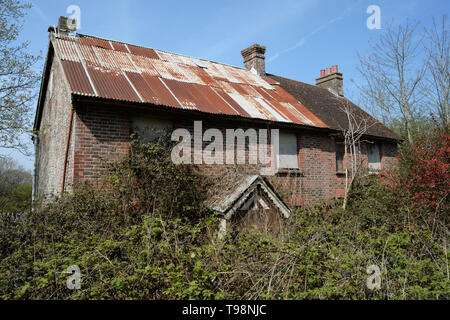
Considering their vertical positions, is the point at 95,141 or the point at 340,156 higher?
the point at 340,156

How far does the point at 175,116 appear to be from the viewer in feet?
30.8

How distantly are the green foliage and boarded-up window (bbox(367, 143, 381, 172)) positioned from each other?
315 inches

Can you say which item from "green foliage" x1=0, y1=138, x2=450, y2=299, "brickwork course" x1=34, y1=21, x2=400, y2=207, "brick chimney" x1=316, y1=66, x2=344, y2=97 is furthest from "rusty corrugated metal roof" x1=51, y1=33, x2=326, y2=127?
"brick chimney" x1=316, y1=66, x2=344, y2=97

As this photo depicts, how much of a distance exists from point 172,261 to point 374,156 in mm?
13231

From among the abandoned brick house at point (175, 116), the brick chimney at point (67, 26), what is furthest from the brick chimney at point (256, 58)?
the brick chimney at point (67, 26)

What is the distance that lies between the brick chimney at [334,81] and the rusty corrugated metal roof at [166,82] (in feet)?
22.8

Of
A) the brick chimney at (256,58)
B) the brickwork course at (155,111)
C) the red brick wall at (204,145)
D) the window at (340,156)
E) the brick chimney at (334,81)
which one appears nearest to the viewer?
the red brick wall at (204,145)

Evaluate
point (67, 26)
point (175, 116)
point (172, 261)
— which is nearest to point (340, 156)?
point (175, 116)

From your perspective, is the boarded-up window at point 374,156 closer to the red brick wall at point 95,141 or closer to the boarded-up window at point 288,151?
the boarded-up window at point 288,151

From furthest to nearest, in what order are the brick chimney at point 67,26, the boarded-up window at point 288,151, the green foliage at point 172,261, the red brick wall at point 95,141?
1. the boarded-up window at point 288,151
2. the brick chimney at point 67,26
3. the red brick wall at point 95,141
4. the green foliage at point 172,261

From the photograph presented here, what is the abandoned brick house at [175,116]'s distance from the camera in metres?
8.26

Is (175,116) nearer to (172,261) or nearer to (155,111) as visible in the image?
(155,111)

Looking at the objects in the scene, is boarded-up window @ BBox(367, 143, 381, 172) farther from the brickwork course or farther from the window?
the window

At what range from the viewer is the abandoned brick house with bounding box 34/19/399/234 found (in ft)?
27.1
